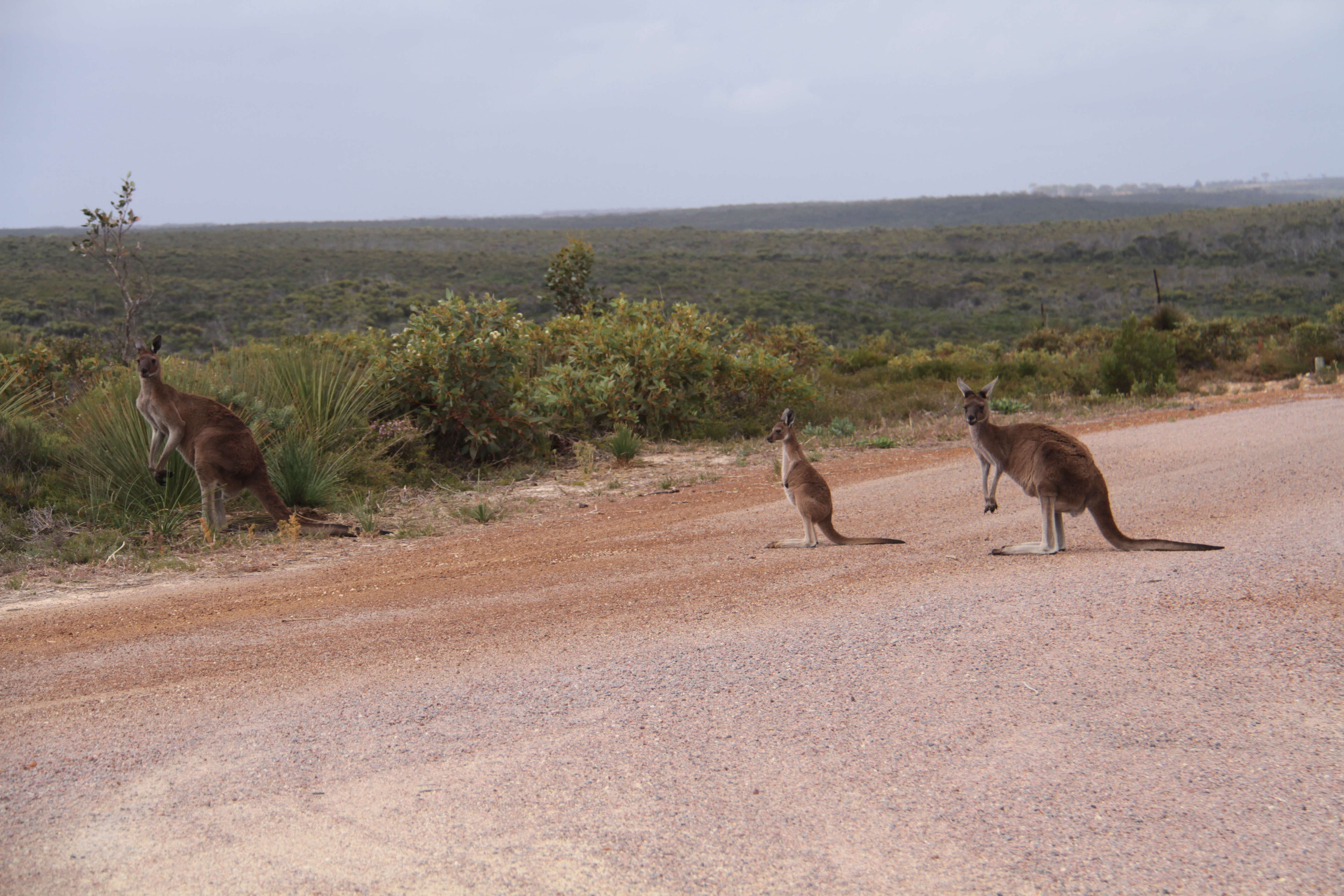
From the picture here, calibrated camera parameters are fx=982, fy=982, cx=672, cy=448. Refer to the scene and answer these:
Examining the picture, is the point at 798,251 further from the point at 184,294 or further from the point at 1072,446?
the point at 1072,446

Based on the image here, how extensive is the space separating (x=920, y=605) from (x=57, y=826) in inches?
147

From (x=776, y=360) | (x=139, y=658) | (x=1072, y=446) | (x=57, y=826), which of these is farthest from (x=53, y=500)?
(x=776, y=360)

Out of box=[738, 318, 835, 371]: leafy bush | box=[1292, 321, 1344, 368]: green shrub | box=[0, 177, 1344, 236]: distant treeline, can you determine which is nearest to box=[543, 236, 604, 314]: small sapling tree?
box=[738, 318, 835, 371]: leafy bush

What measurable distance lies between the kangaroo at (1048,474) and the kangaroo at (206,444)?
5.24 meters

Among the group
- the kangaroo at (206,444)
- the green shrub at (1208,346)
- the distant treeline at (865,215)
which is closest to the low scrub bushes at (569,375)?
the kangaroo at (206,444)

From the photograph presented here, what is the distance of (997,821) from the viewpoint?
9.82ft

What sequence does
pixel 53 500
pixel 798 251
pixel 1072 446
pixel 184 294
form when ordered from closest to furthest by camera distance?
pixel 1072 446 < pixel 53 500 < pixel 184 294 < pixel 798 251

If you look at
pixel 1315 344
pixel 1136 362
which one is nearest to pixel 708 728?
pixel 1136 362

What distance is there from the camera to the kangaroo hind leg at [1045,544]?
5.64 meters

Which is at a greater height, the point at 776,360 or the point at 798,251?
the point at 798,251

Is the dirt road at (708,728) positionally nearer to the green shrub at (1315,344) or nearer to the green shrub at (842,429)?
the green shrub at (842,429)

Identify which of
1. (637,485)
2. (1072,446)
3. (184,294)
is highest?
(184,294)

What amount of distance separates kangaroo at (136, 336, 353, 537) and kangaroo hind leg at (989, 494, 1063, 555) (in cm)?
536

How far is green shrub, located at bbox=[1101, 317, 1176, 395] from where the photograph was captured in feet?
58.7
